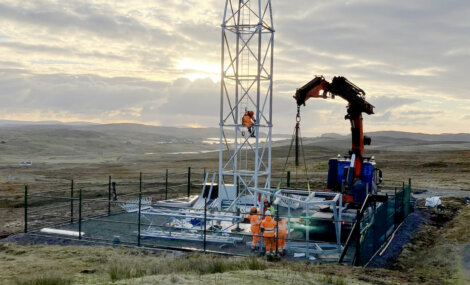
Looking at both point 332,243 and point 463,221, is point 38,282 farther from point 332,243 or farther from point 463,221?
point 463,221

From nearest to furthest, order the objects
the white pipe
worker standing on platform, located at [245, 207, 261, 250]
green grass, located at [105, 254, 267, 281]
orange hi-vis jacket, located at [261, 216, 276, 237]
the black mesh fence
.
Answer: green grass, located at [105, 254, 267, 281], orange hi-vis jacket, located at [261, 216, 276, 237], the black mesh fence, worker standing on platform, located at [245, 207, 261, 250], the white pipe

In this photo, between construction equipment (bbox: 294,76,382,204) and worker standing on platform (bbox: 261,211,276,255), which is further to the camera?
construction equipment (bbox: 294,76,382,204)

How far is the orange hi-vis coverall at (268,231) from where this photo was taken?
51.8 ft

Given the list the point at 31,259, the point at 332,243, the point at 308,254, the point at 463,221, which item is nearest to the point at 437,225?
the point at 463,221

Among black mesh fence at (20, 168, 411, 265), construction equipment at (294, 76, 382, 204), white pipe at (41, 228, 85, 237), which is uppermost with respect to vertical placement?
construction equipment at (294, 76, 382, 204)

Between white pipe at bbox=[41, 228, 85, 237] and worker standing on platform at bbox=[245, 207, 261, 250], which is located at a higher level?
worker standing on platform at bbox=[245, 207, 261, 250]

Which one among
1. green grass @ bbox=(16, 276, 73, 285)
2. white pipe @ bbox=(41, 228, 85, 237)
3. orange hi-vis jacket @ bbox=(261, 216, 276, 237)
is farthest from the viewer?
white pipe @ bbox=(41, 228, 85, 237)

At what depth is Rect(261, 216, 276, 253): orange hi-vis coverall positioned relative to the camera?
1578 cm

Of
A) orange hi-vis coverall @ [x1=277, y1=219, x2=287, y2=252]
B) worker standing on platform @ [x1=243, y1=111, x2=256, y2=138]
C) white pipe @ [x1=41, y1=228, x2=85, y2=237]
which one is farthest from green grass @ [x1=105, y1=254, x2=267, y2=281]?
worker standing on platform @ [x1=243, y1=111, x2=256, y2=138]

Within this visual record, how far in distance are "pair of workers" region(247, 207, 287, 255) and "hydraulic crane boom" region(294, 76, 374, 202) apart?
7.03 meters

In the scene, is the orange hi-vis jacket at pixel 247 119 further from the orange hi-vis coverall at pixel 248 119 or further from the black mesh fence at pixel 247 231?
the black mesh fence at pixel 247 231

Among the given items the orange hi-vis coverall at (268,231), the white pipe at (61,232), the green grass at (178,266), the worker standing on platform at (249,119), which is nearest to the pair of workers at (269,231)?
the orange hi-vis coverall at (268,231)

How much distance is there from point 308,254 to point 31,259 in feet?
30.8

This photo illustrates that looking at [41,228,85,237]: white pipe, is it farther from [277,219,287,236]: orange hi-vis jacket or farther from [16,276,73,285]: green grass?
[277,219,287,236]: orange hi-vis jacket
